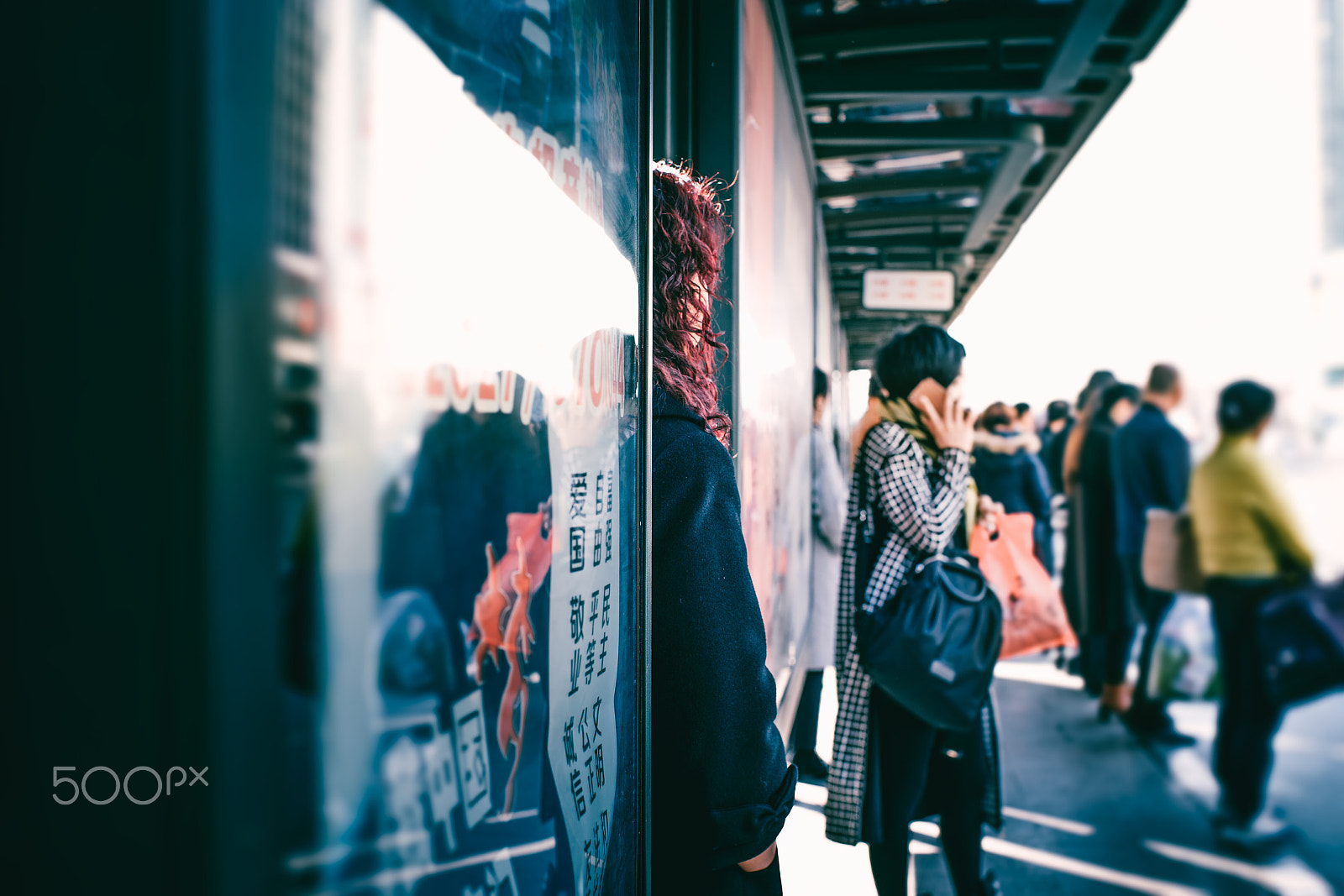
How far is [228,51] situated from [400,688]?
0.37 metres

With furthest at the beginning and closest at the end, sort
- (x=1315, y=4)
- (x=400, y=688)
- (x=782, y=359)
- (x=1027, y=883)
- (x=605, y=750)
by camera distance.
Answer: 1. (x=782, y=359)
2. (x=1027, y=883)
3. (x=1315, y=4)
4. (x=605, y=750)
5. (x=400, y=688)

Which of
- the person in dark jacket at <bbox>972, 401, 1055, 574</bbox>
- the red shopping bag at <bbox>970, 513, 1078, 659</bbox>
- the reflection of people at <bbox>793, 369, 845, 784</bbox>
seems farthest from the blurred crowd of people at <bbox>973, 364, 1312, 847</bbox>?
the reflection of people at <bbox>793, 369, 845, 784</bbox>

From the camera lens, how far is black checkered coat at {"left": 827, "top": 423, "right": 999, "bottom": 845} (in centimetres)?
218

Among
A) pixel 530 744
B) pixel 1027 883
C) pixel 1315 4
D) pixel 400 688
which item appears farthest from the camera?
pixel 1027 883

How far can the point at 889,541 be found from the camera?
2.23m

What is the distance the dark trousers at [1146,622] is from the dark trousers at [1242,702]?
0.51ft

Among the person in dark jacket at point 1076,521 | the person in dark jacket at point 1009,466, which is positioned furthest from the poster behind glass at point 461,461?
the person in dark jacket at point 1009,466

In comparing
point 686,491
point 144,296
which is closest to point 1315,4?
point 686,491

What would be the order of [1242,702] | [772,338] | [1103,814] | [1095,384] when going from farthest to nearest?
1. [772,338]
2. [1103,814]
3. [1095,384]
4. [1242,702]

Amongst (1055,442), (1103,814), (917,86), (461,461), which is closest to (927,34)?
(917,86)

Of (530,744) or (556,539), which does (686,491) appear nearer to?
(556,539)

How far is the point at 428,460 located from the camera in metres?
0.51

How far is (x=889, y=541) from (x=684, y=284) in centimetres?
122

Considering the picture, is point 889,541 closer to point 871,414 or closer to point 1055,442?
point 871,414
